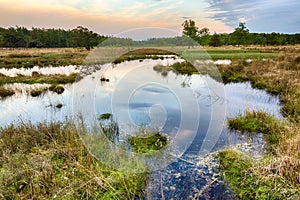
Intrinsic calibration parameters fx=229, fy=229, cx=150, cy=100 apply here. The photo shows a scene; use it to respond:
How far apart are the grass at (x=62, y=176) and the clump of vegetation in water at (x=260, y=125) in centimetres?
433

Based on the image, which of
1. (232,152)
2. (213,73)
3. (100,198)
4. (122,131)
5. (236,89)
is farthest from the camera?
(213,73)

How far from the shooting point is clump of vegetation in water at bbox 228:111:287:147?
23.1 ft

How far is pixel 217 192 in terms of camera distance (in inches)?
185

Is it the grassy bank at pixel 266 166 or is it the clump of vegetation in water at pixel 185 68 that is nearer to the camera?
the grassy bank at pixel 266 166

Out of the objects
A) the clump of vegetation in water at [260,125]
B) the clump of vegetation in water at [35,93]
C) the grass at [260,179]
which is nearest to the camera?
the grass at [260,179]

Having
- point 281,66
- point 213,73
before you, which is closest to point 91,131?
point 213,73

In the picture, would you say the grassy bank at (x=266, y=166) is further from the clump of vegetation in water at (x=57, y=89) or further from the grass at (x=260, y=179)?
the clump of vegetation in water at (x=57, y=89)

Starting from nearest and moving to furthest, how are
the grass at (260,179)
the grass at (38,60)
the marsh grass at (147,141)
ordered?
the grass at (260,179) < the marsh grass at (147,141) < the grass at (38,60)

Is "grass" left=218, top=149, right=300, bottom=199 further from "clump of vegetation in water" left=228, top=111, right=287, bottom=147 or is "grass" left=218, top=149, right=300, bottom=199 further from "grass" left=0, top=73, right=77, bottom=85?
"grass" left=0, top=73, right=77, bottom=85

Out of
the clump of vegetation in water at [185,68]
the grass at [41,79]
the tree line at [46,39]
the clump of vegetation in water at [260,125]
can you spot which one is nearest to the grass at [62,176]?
the clump of vegetation in water at [260,125]

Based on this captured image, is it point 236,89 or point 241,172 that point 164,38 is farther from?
point 236,89

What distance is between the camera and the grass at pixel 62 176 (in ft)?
14.6

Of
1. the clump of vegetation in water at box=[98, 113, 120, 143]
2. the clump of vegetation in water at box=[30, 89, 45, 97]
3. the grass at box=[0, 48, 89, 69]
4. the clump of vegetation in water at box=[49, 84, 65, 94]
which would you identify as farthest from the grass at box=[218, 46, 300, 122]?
the grass at box=[0, 48, 89, 69]

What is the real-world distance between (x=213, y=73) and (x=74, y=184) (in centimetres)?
1693
